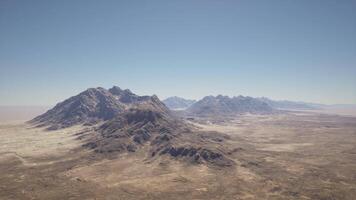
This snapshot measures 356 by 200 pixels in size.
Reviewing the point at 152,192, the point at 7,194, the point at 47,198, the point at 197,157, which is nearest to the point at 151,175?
the point at 152,192

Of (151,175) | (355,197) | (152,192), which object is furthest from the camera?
(151,175)

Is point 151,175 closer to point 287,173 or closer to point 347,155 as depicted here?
point 287,173

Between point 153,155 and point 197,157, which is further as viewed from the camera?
point 153,155

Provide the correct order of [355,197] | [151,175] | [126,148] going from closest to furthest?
[355,197], [151,175], [126,148]

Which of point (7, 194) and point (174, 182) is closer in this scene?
point (7, 194)

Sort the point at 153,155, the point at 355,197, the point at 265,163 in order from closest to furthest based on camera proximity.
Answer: the point at 355,197 < the point at 265,163 < the point at 153,155

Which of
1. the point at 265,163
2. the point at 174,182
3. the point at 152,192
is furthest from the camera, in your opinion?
the point at 265,163

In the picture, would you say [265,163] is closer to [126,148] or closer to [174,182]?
[174,182]

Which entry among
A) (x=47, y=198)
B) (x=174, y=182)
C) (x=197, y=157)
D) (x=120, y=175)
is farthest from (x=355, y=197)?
(x=47, y=198)
